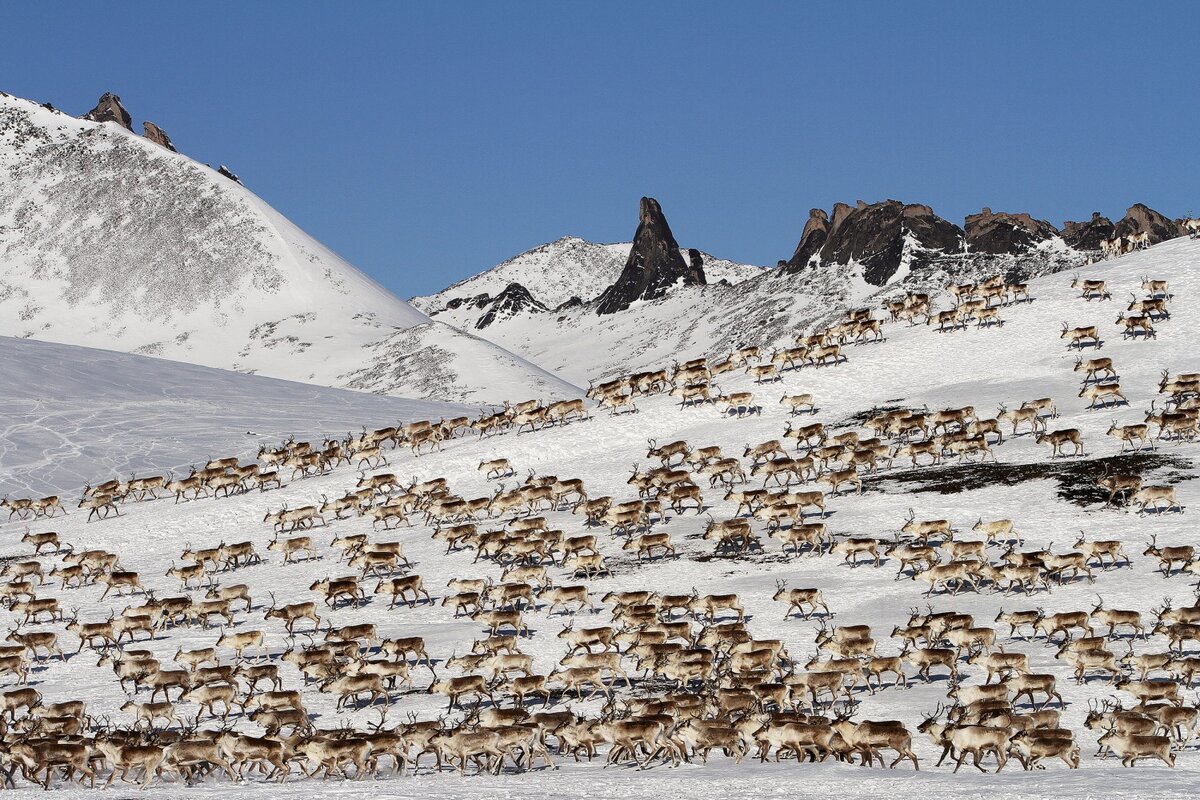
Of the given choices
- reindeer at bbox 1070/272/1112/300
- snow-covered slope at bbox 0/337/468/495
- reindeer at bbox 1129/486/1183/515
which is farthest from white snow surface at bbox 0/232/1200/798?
snow-covered slope at bbox 0/337/468/495

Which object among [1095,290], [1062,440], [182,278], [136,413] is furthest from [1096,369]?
[182,278]

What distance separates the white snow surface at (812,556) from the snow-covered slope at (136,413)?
4.17ft

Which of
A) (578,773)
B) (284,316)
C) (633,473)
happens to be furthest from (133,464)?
(284,316)

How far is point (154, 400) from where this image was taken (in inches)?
3223

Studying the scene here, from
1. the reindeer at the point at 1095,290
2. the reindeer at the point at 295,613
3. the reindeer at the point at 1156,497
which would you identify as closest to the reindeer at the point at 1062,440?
the reindeer at the point at 1156,497

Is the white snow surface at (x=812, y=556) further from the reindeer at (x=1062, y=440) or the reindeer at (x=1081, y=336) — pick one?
the reindeer at (x=1081, y=336)

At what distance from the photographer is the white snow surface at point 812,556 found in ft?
67.6

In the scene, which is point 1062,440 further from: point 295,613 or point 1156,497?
point 295,613

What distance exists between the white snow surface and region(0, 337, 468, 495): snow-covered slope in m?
1.27

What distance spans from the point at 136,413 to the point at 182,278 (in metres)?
100

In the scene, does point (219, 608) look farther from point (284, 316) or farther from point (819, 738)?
point (284, 316)

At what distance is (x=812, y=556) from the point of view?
38.4 m

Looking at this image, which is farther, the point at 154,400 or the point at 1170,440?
the point at 154,400

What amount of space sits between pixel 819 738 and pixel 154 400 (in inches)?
2639
